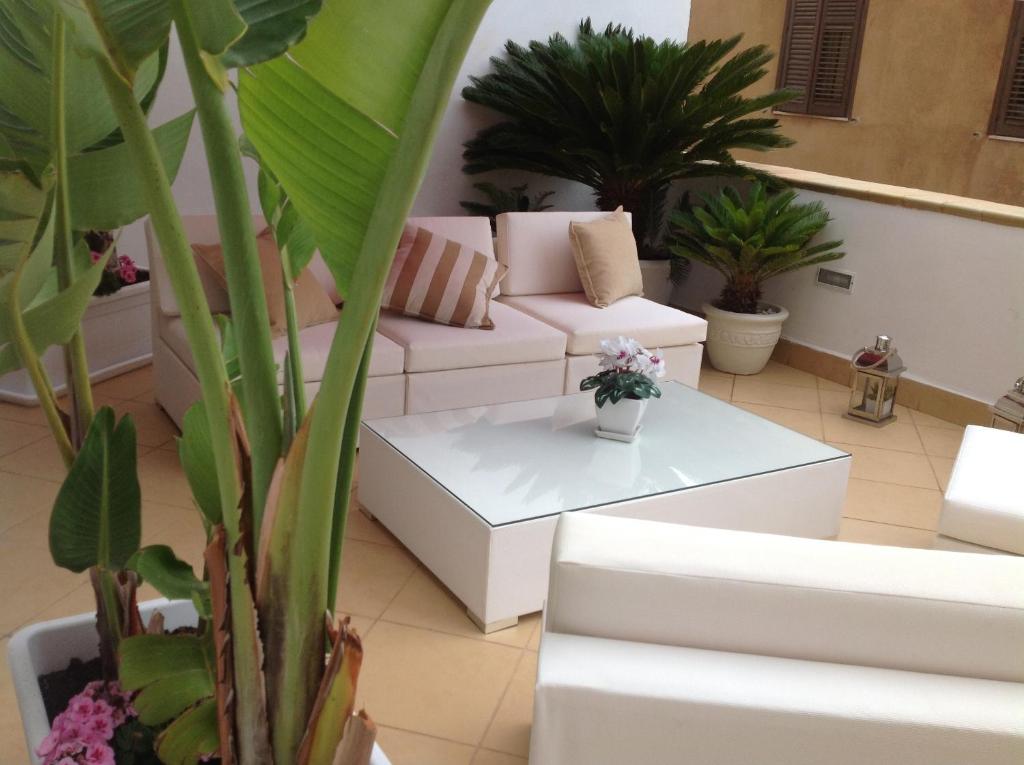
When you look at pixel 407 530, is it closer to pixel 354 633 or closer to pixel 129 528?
pixel 129 528

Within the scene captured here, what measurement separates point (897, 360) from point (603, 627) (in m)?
3.59

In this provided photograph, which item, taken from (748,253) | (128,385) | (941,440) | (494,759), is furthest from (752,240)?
(494,759)

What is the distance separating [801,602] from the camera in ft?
5.31

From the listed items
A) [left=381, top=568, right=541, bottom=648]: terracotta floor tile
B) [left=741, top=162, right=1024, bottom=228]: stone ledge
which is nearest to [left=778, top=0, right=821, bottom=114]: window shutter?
[left=741, top=162, right=1024, bottom=228]: stone ledge

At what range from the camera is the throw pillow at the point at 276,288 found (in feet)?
12.3

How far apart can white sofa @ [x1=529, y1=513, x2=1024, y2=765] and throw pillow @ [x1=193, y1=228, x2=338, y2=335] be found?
218cm

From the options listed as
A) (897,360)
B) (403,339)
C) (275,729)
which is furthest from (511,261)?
(275,729)

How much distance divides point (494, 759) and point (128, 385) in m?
3.03

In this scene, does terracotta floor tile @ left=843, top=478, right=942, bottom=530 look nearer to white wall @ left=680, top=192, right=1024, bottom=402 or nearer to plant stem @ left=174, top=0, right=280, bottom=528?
white wall @ left=680, top=192, right=1024, bottom=402

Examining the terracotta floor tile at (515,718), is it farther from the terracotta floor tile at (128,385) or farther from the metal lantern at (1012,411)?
the terracotta floor tile at (128,385)

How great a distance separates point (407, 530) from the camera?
3.16 metres

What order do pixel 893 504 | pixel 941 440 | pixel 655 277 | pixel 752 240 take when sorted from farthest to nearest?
pixel 655 277 → pixel 752 240 → pixel 941 440 → pixel 893 504

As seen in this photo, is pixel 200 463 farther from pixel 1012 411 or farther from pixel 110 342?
pixel 110 342

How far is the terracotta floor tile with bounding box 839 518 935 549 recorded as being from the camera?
361 cm
